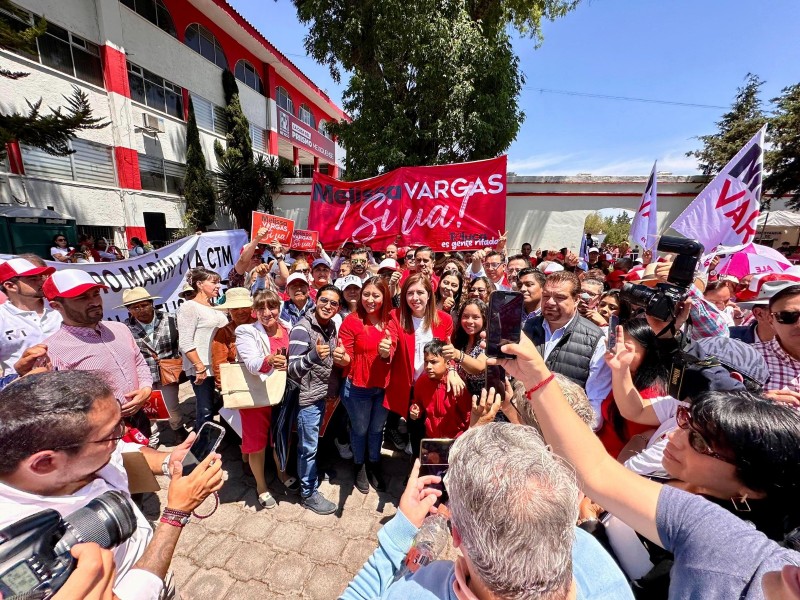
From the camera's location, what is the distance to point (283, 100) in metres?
20.8

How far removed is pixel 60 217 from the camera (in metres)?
10.1

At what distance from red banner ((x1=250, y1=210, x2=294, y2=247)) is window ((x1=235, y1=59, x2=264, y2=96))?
16003mm

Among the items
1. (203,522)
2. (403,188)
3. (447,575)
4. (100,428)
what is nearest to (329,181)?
(403,188)

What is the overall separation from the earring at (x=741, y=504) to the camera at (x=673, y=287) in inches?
39.2

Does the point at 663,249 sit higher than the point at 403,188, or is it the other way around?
the point at 403,188

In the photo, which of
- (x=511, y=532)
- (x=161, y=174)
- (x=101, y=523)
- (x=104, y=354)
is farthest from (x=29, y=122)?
(x=511, y=532)

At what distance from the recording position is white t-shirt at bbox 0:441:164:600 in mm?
1004

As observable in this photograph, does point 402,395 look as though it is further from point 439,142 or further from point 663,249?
point 439,142

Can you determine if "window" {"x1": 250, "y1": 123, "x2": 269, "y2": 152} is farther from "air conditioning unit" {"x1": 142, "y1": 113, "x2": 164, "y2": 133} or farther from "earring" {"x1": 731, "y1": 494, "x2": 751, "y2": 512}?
"earring" {"x1": 731, "y1": 494, "x2": 751, "y2": 512}

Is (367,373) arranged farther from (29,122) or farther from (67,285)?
(29,122)

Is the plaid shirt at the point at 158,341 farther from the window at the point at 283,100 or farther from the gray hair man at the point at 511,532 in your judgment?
the window at the point at 283,100

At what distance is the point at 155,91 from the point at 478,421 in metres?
17.4

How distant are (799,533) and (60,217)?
14.4 meters

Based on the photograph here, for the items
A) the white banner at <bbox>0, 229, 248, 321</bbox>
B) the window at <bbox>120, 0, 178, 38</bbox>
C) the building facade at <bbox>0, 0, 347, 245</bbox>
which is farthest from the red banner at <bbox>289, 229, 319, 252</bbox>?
the window at <bbox>120, 0, 178, 38</bbox>
